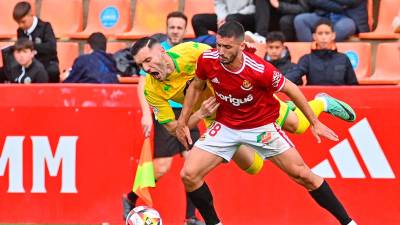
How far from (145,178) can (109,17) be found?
472cm

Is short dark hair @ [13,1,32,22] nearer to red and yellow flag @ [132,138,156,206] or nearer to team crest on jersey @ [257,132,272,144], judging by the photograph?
red and yellow flag @ [132,138,156,206]

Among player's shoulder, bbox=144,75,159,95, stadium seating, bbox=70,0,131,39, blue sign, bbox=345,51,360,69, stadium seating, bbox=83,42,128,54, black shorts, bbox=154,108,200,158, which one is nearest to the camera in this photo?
player's shoulder, bbox=144,75,159,95

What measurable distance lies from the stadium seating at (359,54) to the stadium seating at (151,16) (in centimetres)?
255

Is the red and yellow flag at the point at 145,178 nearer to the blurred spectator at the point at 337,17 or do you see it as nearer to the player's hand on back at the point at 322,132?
the player's hand on back at the point at 322,132

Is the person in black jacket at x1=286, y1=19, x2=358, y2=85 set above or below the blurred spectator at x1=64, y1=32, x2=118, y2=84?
above

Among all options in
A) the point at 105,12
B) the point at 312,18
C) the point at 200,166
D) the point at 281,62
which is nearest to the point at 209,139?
the point at 200,166

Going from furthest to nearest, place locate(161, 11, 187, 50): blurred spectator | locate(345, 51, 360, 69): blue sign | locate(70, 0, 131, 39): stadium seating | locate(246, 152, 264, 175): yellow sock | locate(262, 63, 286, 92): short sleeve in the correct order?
locate(70, 0, 131, 39): stadium seating, locate(345, 51, 360, 69): blue sign, locate(161, 11, 187, 50): blurred spectator, locate(246, 152, 264, 175): yellow sock, locate(262, 63, 286, 92): short sleeve

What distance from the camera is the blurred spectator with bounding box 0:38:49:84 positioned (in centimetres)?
1245

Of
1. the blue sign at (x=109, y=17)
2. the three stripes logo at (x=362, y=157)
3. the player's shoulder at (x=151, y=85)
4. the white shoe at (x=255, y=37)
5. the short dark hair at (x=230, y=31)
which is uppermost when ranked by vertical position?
the short dark hair at (x=230, y=31)

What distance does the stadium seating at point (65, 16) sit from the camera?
49.5ft

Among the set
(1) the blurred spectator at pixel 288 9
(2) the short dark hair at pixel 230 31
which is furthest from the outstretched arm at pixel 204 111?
(1) the blurred spectator at pixel 288 9

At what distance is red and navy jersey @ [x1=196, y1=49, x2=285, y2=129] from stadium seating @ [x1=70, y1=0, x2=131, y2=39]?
5832mm

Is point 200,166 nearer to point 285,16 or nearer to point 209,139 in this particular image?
point 209,139

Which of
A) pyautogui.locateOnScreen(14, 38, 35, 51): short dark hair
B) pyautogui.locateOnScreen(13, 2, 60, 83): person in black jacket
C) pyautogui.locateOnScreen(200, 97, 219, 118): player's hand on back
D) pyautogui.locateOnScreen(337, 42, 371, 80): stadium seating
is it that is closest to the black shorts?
pyautogui.locateOnScreen(200, 97, 219, 118): player's hand on back
